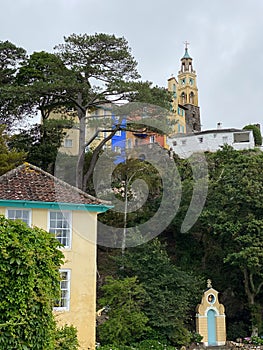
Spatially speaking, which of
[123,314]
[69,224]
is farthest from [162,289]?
[69,224]

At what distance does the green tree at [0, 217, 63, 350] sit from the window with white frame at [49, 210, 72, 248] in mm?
7844

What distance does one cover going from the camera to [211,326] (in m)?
22.0

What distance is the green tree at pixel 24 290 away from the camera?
24.2 ft

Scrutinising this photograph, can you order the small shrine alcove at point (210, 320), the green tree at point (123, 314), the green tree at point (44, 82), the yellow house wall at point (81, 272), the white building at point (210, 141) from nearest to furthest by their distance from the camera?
the yellow house wall at point (81, 272)
the green tree at point (123, 314)
the small shrine alcove at point (210, 320)
the green tree at point (44, 82)
the white building at point (210, 141)

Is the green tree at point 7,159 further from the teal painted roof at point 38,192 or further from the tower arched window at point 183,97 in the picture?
the tower arched window at point 183,97

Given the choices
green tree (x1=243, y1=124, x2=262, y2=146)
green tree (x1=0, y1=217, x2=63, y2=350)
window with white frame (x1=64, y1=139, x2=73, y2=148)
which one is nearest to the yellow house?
green tree (x1=0, y1=217, x2=63, y2=350)

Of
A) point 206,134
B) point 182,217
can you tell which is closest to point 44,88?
point 182,217

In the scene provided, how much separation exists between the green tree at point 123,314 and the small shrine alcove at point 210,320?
151 inches

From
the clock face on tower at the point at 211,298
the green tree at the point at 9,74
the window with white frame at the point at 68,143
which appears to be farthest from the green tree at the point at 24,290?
the window with white frame at the point at 68,143

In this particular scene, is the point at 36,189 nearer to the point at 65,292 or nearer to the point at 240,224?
the point at 65,292

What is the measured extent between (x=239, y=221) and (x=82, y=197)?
386 inches

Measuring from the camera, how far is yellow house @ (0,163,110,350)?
15.2 m

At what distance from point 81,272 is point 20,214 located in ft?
9.69

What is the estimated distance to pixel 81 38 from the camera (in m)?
24.0
